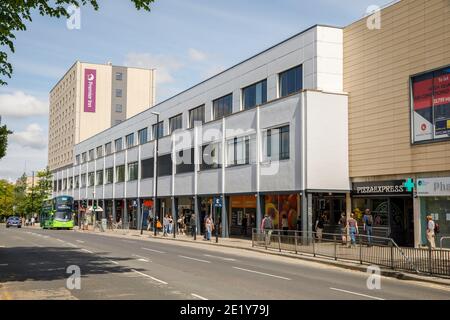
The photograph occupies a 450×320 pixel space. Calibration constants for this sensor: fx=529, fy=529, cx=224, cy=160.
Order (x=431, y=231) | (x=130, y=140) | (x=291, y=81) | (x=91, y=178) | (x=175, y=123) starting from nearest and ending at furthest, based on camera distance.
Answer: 1. (x=431, y=231)
2. (x=291, y=81)
3. (x=175, y=123)
4. (x=130, y=140)
5. (x=91, y=178)

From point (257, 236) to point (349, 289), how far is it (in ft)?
50.1

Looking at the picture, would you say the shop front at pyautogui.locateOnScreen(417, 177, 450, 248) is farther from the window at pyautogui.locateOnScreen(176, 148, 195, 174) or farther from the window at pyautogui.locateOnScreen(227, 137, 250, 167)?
the window at pyautogui.locateOnScreen(176, 148, 195, 174)

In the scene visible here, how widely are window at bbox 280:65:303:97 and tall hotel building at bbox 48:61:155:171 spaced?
2782 inches

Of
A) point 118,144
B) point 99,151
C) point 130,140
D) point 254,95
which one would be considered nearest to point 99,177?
point 99,151

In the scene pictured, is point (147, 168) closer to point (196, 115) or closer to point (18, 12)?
point (196, 115)

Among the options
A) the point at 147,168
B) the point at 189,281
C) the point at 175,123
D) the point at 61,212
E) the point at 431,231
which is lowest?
the point at 189,281

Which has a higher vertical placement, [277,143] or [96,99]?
[96,99]

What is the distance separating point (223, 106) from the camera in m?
42.2

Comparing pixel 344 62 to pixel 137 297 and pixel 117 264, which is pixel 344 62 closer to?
pixel 117 264

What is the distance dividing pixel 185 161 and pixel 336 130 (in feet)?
60.8

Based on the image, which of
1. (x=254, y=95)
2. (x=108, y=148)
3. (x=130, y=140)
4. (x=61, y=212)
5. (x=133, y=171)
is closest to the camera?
(x=254, y=95)

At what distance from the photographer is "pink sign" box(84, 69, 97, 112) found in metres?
100

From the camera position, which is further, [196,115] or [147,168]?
[147,168]

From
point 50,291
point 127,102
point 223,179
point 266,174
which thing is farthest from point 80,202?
point 50,291
